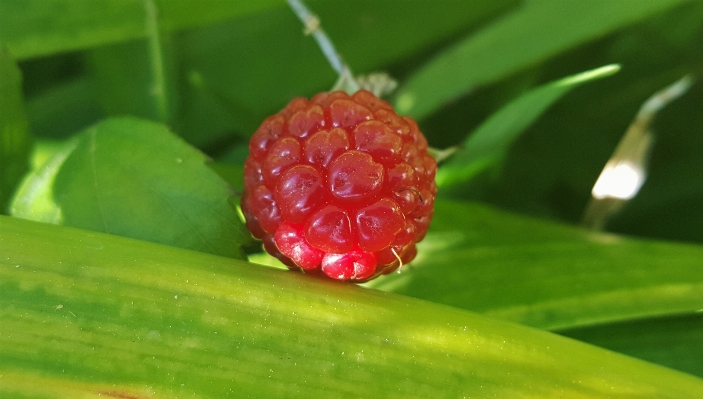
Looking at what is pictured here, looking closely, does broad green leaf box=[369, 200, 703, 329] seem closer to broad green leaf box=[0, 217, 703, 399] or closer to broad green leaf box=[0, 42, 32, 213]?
broad green leaf box=[0, 217, 703, 399]

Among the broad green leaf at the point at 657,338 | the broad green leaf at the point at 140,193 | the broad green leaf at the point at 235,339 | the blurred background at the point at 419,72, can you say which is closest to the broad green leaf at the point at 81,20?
the blurred background at the point at 419,72

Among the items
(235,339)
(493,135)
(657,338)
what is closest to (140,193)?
(235,339)

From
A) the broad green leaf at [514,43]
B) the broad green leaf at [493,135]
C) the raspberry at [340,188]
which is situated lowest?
the broad green leaf at [493,135]

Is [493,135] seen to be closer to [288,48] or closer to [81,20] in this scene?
[288,48]

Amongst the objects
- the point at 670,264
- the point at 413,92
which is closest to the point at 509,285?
the point at 670,264

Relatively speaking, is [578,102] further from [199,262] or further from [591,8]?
[199,262]

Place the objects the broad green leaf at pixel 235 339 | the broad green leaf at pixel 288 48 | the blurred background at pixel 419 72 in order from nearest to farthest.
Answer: the broad green leaf at pixel 235 339
the blurred background at pixel 419 72
the broad green leaf at pixel 288 48

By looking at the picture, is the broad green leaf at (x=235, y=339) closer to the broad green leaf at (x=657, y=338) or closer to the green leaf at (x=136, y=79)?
the broad green leaf at (x=657, y=338)

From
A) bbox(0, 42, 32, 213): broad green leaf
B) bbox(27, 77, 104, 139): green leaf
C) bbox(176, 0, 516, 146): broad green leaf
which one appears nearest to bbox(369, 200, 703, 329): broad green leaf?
bbox(176, 0, 516, 146): broad green leaf
